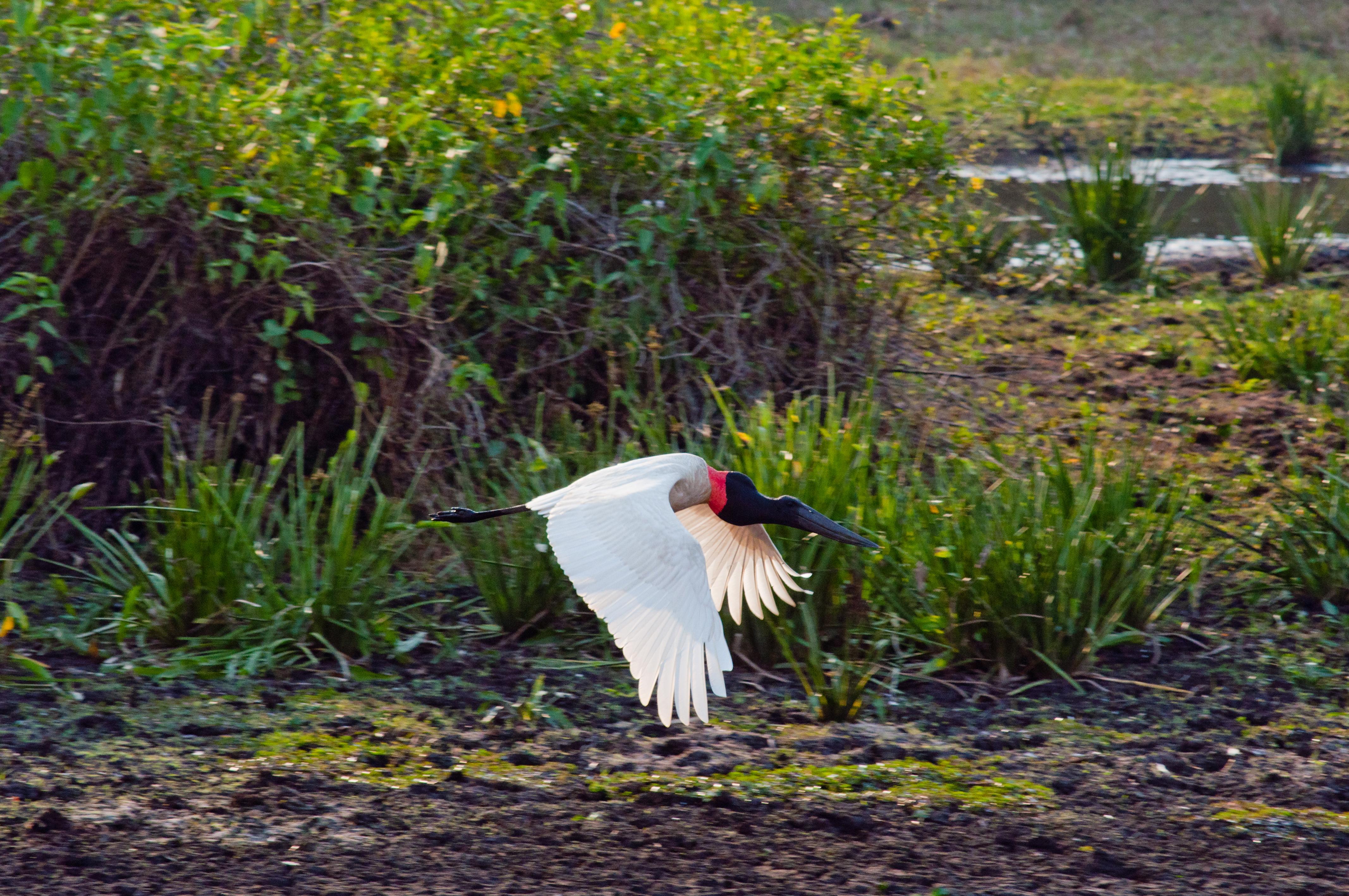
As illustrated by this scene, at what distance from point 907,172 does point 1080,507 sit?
1838mm

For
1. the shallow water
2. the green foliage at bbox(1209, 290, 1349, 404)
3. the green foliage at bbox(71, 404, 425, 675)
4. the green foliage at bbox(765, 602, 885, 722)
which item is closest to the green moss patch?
the green foliage at bbox(765, 602, 885, 722)

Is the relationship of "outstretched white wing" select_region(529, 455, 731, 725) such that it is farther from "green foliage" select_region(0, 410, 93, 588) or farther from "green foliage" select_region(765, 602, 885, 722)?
"green foliage" select_region(0, 410, 93, 588)

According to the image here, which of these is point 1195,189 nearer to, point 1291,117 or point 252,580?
point 1291,117

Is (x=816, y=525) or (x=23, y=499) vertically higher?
(x=816, y=525)

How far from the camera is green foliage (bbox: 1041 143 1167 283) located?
7648 mm

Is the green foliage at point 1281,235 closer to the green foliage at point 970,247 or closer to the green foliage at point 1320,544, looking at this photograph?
the green foliage at point 970,247

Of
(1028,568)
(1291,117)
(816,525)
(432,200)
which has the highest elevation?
(1291,117)

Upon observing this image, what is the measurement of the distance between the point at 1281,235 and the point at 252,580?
599 cm

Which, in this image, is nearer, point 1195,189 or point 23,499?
point 23,499

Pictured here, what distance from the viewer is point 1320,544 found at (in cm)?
425

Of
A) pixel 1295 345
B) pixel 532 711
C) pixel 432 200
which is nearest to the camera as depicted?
pixel 532 711

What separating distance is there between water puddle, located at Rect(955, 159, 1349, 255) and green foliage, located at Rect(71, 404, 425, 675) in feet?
15.9

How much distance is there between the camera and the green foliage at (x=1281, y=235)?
7.68 metres

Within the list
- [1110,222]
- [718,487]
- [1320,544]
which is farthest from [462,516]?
[1110,222]
